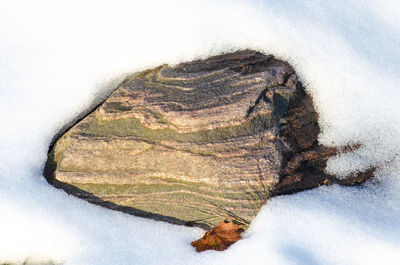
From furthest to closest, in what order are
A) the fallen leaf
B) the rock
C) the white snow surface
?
1. the rock
2. the fallen leaf
3. the white snow surface

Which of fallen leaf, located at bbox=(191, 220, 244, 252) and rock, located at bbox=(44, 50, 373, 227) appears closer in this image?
fallen leaf, located at bbox=(191, 220, 244, 252)

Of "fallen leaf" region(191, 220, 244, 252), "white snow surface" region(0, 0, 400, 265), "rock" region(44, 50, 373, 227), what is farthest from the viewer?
"rock" region(44, 50, 373, 227)

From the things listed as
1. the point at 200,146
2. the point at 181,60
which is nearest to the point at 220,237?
the point at 200,146

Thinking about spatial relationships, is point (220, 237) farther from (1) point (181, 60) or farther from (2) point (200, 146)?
(1) point (181, 60)

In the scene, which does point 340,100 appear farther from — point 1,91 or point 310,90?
point 1,91
